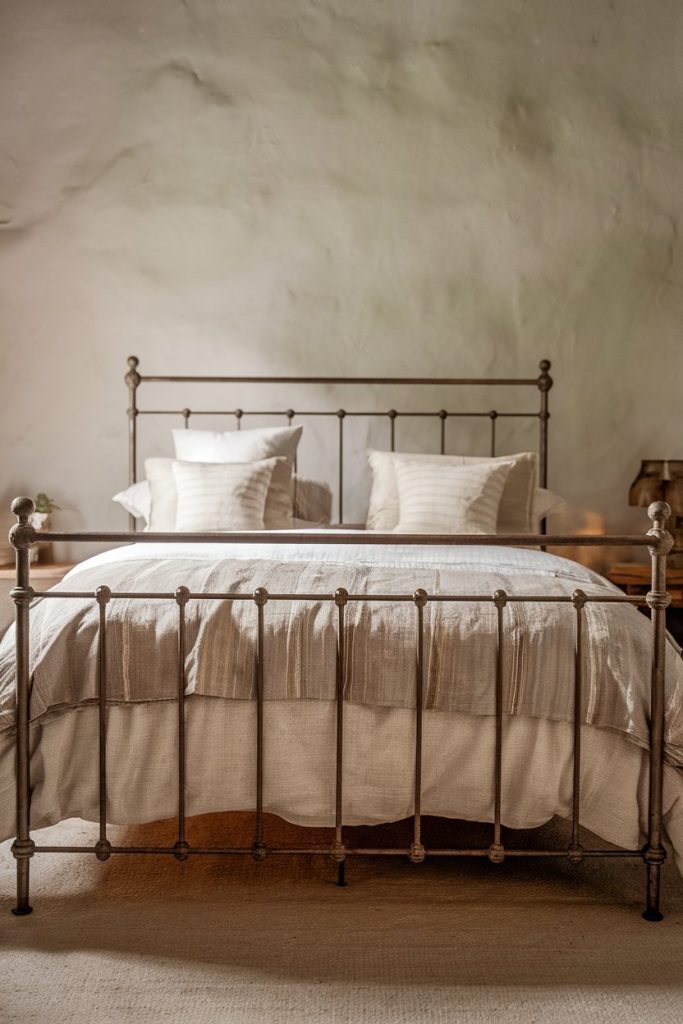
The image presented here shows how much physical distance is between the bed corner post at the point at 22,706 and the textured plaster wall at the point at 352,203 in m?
2.09

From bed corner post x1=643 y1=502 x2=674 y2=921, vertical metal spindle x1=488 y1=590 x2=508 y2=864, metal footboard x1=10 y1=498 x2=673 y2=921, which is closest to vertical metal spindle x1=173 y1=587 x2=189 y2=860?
metal footboard x1=10 y1=498 x2=673 y2=921

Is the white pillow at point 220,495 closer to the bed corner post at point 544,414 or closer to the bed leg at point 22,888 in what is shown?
the bed corner post at point 544,414

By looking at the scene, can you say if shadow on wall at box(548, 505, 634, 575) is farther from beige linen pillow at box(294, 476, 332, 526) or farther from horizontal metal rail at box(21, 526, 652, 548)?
horizontal metal rail at box(21, 526, 652, 548)

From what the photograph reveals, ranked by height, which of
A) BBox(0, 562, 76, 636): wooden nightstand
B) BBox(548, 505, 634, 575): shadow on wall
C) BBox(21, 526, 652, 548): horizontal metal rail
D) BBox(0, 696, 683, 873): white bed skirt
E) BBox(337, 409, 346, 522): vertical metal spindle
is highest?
BBox(337, 409, 346, 522): vertical metal spindle

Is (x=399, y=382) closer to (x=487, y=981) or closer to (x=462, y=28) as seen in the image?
(x=462, y=28)

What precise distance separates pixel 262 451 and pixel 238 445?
9 centimetres

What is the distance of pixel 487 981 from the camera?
1517 millimetres

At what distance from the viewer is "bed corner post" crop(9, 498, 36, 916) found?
1663 millimetres

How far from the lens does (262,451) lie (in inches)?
128

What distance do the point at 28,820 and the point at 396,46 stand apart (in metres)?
3.27

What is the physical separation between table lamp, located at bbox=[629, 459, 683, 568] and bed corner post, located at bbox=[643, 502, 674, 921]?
6.13ft

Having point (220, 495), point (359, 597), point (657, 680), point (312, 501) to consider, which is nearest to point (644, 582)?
point (312, 501)

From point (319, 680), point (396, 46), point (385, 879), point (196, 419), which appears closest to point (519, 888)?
point (385, 879)

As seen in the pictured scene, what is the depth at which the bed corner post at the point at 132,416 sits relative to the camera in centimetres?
356
